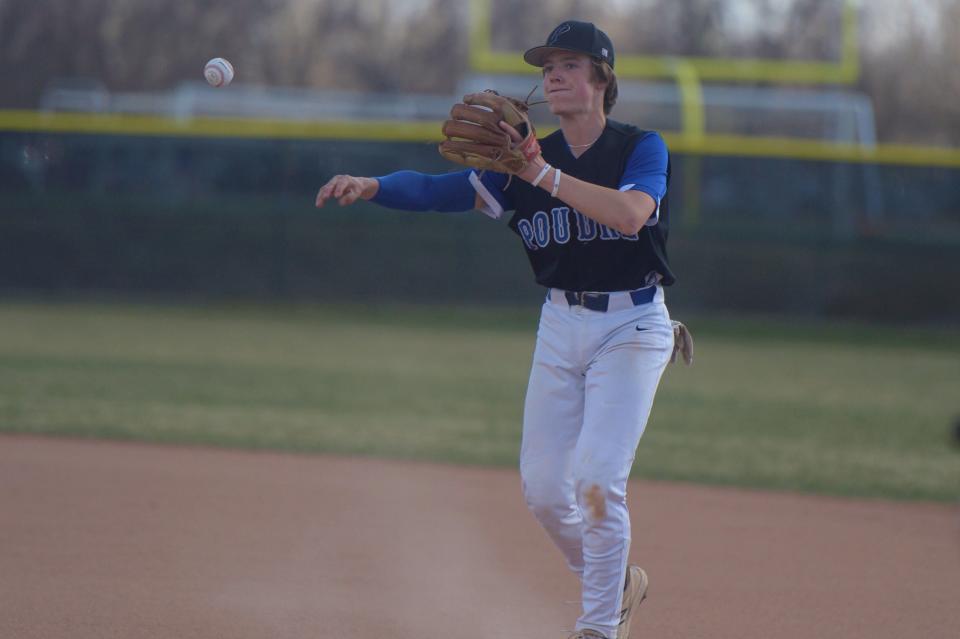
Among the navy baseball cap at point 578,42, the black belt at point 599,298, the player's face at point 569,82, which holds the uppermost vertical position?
the navy baseball cap at point 578,42

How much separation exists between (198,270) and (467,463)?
9.54 metres

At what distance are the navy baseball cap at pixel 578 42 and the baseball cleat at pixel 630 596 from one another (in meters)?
1.61

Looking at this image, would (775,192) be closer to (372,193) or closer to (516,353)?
(516,353)

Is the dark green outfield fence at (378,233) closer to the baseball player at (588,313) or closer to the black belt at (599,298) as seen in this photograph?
the baseball player at (588,313)

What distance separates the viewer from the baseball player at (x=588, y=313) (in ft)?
11.5

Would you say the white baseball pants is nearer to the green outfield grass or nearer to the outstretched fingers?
the outstretched fingers

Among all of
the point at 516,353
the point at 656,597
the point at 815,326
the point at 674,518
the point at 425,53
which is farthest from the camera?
the point at 425,53

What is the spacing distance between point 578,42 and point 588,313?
81cm

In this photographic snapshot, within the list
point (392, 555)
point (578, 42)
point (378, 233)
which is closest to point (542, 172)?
point (578, 42)

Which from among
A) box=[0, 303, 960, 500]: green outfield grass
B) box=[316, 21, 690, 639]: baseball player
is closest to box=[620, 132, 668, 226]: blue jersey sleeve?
box=[316, 21, 690, 639]: baseball player

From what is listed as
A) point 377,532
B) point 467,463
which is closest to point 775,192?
point 467,463

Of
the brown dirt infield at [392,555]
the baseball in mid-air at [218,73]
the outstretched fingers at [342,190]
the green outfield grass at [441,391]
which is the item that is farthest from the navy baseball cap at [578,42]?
the green outfield grass at [441,391]

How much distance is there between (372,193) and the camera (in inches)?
148

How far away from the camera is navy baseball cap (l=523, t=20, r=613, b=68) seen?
11.7ft
